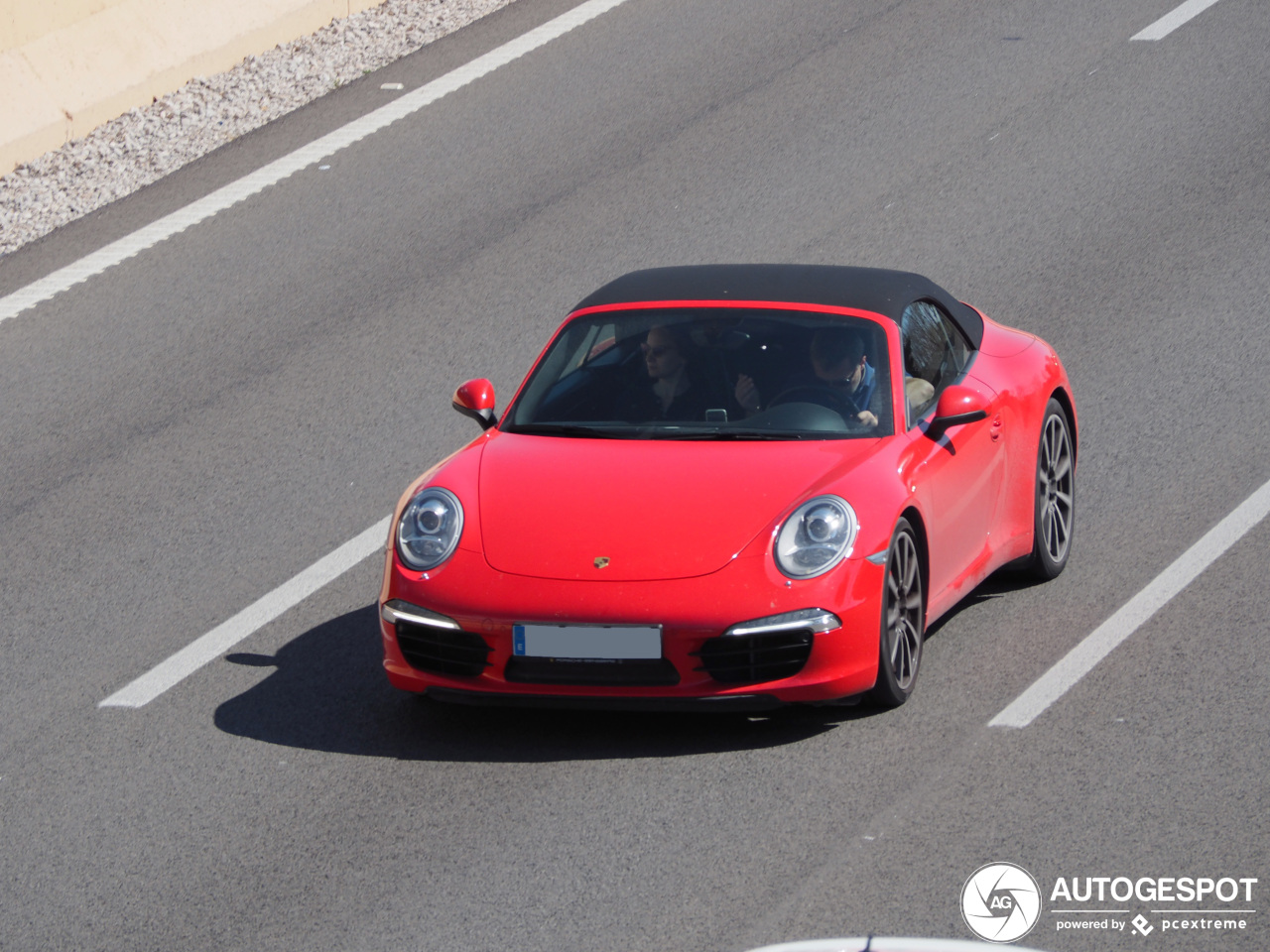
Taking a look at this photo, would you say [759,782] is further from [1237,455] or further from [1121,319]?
[1121,319]

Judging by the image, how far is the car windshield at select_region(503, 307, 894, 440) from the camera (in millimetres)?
7109

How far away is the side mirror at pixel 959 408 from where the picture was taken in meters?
7.05

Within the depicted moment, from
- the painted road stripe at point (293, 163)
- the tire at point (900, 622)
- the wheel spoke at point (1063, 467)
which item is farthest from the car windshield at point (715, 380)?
the painted road stripe at point (293, 163)

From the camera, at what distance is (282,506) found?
9.18 m

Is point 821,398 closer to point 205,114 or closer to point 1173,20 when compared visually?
point 205,114

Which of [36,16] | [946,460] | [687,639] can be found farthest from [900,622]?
[36,16]

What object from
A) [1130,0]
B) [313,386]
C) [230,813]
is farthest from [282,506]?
[1130,0]

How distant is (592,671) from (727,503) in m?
0.75

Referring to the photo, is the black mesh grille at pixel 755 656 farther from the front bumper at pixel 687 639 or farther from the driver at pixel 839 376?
the driver at pixel 839 376

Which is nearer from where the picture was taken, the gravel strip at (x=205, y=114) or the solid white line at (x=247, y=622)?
the solid white line at (x=247, y=622)

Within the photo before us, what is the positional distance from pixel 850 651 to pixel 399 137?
855cm
